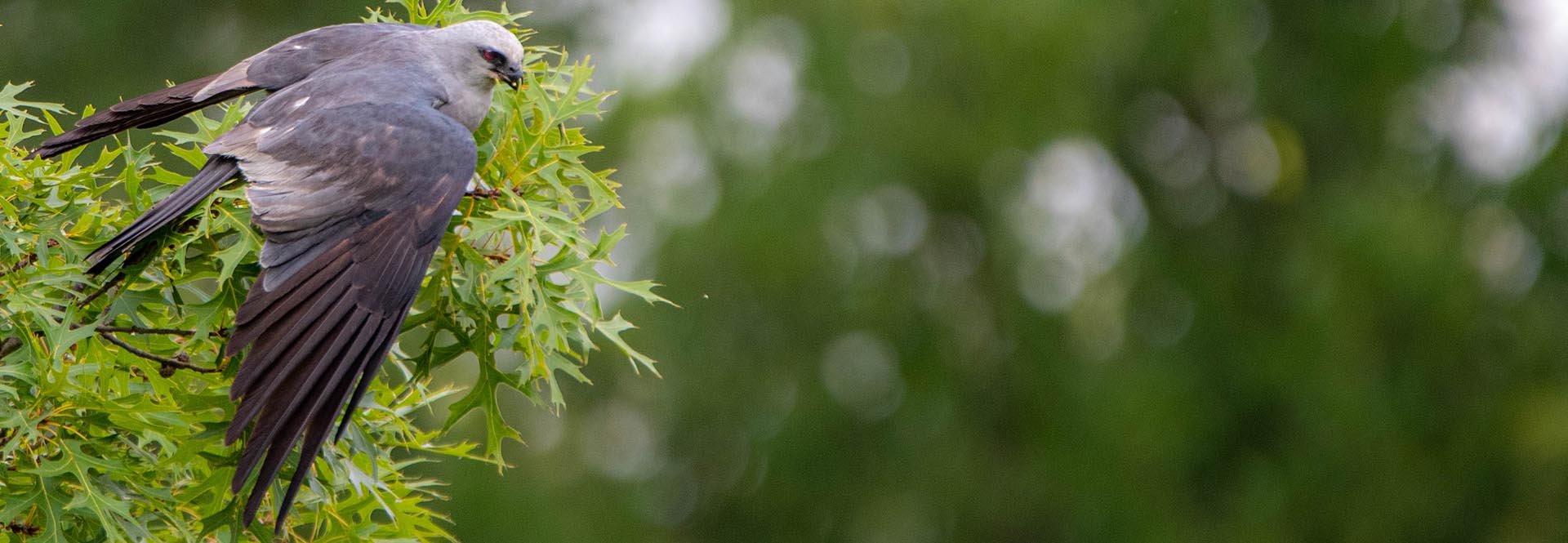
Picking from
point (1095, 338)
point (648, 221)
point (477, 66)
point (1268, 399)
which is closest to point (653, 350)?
point (648, 221)

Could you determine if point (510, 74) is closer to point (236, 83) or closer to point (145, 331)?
point (236, 83)

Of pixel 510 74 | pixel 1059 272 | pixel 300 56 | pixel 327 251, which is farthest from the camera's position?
pixel 1059 272

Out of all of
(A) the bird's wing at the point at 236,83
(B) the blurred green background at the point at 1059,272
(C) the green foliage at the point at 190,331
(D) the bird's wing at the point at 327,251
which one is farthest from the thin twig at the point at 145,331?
(B) the blurred green background at the point at 1059,272

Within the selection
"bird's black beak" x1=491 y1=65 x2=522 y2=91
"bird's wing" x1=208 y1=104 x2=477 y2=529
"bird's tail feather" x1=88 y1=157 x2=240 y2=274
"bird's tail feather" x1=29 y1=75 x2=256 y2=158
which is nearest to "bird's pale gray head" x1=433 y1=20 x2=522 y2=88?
"bird's black beak" x1=491 y1=65 x2=522 y2=91

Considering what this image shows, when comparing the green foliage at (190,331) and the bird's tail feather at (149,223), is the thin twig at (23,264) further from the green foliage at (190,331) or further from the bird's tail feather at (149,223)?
the bird's tail feather at (149,223)

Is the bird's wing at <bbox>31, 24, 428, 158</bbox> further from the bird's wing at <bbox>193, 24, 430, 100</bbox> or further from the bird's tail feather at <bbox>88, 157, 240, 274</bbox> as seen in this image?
the bird's tail feather at <bbox>88, 157, 240, 274</bbox>

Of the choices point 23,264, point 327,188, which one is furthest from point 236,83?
point 23,264

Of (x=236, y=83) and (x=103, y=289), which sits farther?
(x=236, y=83)
